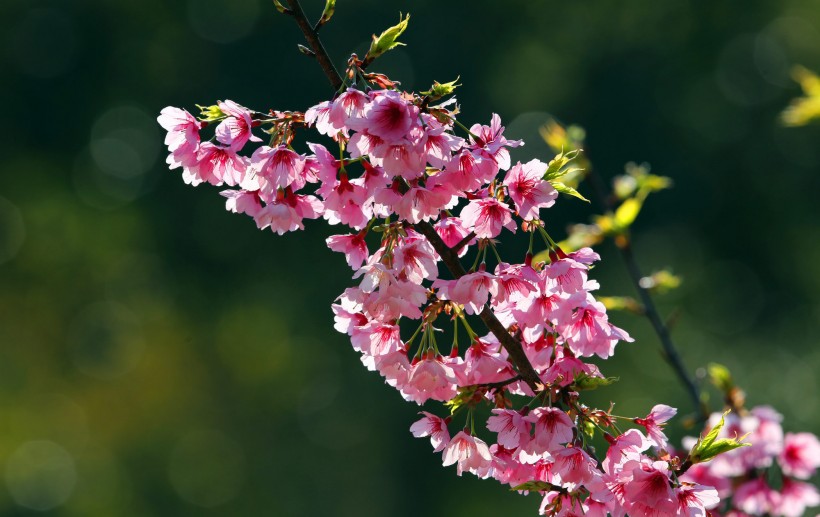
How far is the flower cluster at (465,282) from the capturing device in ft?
6.19

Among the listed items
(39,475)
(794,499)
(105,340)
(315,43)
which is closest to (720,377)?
(794,499)

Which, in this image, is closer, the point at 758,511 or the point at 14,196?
the point at 758,511

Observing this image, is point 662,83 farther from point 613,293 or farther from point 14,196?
point 14,196

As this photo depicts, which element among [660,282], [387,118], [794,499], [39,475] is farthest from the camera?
[39,475]

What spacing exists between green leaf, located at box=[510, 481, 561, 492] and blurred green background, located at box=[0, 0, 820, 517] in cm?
1588

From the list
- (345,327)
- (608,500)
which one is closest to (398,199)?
(345,327)

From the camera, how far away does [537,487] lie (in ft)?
6.43

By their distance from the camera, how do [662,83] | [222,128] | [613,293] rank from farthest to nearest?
1. [662,83]
2. [613,293]
3. [222,128]

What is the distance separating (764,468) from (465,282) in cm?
162

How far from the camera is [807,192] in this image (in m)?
21.2

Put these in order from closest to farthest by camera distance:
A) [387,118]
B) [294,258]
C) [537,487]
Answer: [387,118]
[537,487]
[294,258]

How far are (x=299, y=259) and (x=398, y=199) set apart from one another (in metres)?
18.9

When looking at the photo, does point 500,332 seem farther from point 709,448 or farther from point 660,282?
point 660,282

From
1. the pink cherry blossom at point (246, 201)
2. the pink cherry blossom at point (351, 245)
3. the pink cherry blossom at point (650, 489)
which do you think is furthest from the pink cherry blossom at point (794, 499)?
the pink cherry blossom at point (246, 201)
